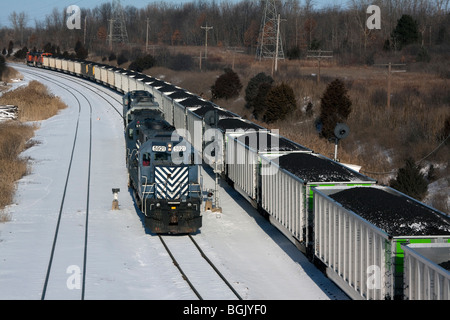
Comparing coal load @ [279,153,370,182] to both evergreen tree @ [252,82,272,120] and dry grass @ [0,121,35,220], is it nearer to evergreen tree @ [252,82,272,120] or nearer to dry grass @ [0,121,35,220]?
dry grass @ [0,121,35,220]

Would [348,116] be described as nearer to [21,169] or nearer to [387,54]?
[21,169]

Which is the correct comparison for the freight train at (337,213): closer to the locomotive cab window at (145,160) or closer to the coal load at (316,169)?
the coal load at (316,169)

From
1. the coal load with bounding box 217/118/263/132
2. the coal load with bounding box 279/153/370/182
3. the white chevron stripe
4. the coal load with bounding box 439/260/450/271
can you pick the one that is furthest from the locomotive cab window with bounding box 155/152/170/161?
the coal load with bounding box 439/260/450/271

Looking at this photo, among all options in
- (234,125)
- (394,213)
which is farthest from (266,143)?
(394,213)

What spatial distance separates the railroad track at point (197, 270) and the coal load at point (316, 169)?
340cm

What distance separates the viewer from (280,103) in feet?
141

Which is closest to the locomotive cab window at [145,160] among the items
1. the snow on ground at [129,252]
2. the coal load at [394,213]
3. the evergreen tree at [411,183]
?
the snow on ground at [129,252]

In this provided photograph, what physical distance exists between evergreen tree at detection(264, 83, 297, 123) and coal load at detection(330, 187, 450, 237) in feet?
92.8

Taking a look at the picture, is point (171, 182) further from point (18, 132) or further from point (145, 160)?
point (18, 132)

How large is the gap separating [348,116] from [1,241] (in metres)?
24.6

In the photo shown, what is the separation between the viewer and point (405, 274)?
37.9ft

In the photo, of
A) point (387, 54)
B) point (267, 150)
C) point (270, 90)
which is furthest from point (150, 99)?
point (387, 54)

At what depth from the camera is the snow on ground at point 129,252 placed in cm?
1545

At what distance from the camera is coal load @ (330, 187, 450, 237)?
12.3 m
